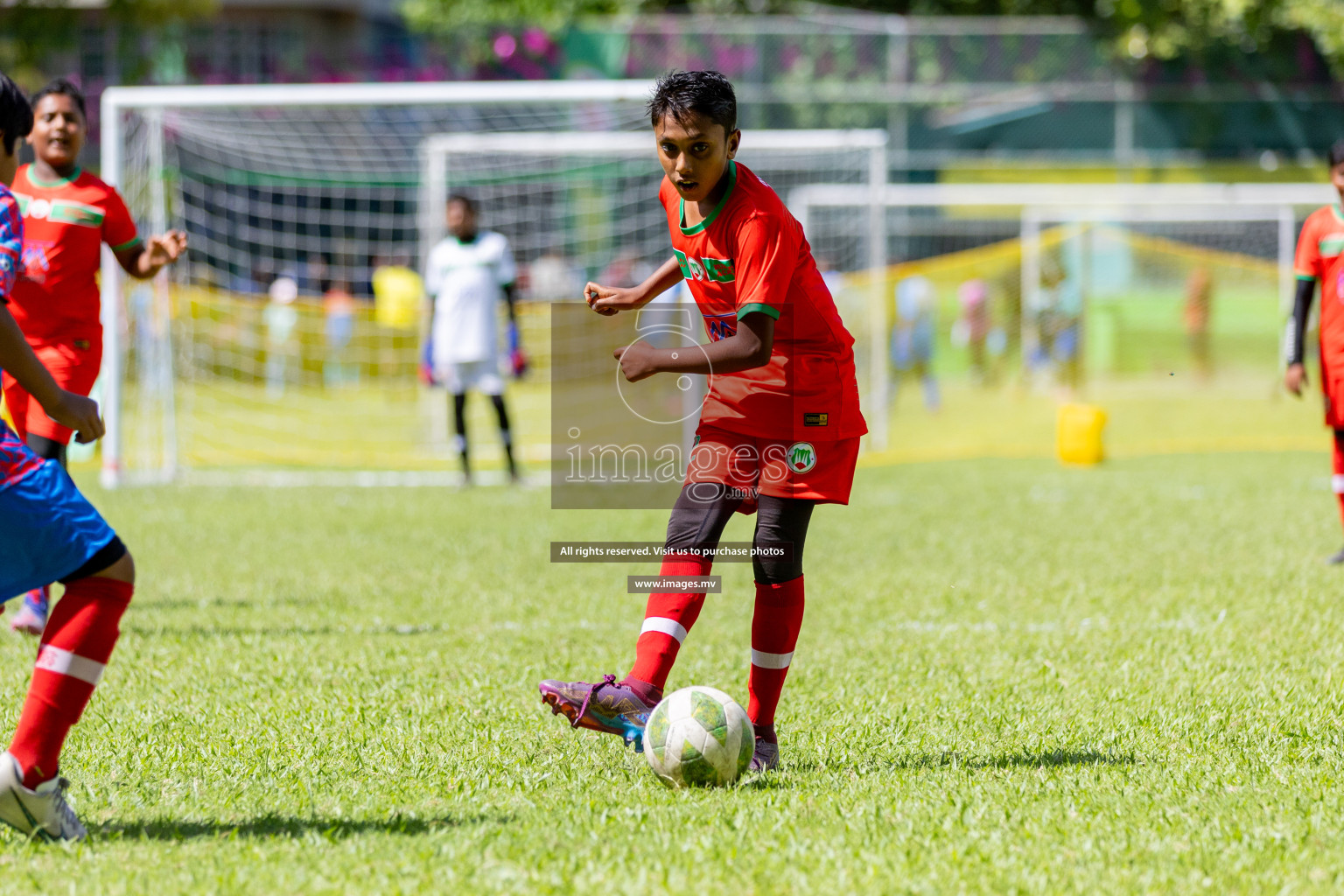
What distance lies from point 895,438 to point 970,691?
37.8 feet

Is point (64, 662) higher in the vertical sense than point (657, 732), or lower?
A: higher

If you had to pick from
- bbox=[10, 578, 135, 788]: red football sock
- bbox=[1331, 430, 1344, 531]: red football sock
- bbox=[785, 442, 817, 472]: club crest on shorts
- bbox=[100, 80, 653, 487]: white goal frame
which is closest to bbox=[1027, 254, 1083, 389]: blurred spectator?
bbox=[100, 80, 653, 487]: white goal frame

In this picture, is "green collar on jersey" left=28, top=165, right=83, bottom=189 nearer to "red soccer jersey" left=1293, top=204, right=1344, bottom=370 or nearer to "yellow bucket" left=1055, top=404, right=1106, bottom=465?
"red soccer jersey" left=1293, top=204, right=1344, bottom=370

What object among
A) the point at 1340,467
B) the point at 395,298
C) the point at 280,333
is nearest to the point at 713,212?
the point at 1340,467

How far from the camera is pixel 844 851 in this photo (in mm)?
3205

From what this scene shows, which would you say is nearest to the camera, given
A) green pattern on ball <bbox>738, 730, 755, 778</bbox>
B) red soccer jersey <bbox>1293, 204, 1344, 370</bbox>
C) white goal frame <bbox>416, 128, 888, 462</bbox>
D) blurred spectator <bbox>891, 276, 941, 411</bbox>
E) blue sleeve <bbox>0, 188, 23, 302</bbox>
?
blue sleeve <bbox>0, 188, 23, 302</bbox>

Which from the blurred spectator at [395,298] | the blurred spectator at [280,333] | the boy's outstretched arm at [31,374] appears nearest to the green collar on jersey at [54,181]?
the boy's outstretched arm at [31,374]

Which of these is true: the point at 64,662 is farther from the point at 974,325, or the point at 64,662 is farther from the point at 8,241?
the point at 974,325

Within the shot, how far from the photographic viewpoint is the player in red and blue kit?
307cm

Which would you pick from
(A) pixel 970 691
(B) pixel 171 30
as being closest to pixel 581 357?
(A) pixel 970 691

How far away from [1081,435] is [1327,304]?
19.3 ft

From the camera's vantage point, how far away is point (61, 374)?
5.80m

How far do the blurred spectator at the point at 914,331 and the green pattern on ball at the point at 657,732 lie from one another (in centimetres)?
1552

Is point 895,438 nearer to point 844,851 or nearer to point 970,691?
point 970,691
